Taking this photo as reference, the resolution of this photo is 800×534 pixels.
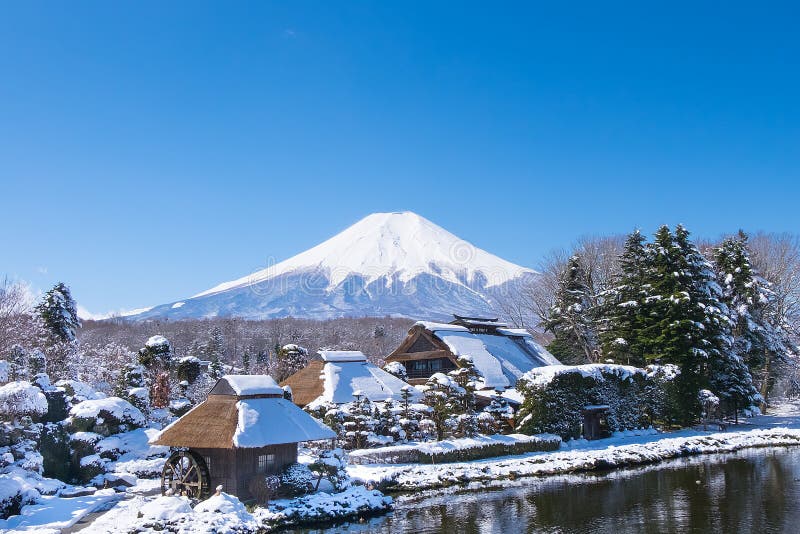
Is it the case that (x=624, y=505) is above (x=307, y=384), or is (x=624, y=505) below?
below

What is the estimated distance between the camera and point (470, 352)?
37.7 metres

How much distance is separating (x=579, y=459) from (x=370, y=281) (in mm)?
141443

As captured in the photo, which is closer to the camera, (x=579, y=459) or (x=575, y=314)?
(x=579, y=459)

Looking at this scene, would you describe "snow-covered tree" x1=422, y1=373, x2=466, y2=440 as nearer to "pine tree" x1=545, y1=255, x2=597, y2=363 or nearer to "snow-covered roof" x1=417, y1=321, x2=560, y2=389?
"snow-covered roof" x1=417, y1=321, x2=560, y2=389

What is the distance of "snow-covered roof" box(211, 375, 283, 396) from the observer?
67.4 ft

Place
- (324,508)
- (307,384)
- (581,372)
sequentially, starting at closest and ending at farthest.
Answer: (324,508) < (581,372) < (307,384)

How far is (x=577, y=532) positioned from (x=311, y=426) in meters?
9.65

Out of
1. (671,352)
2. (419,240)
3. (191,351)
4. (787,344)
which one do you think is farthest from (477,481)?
(419,240)

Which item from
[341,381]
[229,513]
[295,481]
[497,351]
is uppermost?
[497,351]

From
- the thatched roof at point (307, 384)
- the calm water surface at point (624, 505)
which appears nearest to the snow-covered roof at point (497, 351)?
the thatched roof at point (307, 384)

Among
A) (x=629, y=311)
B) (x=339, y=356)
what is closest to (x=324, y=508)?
(x=339, y=356)

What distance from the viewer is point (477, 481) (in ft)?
74.4

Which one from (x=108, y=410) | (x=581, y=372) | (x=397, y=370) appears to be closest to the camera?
(x=108, y=410)

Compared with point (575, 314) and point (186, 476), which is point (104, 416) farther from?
point (575, 314)
